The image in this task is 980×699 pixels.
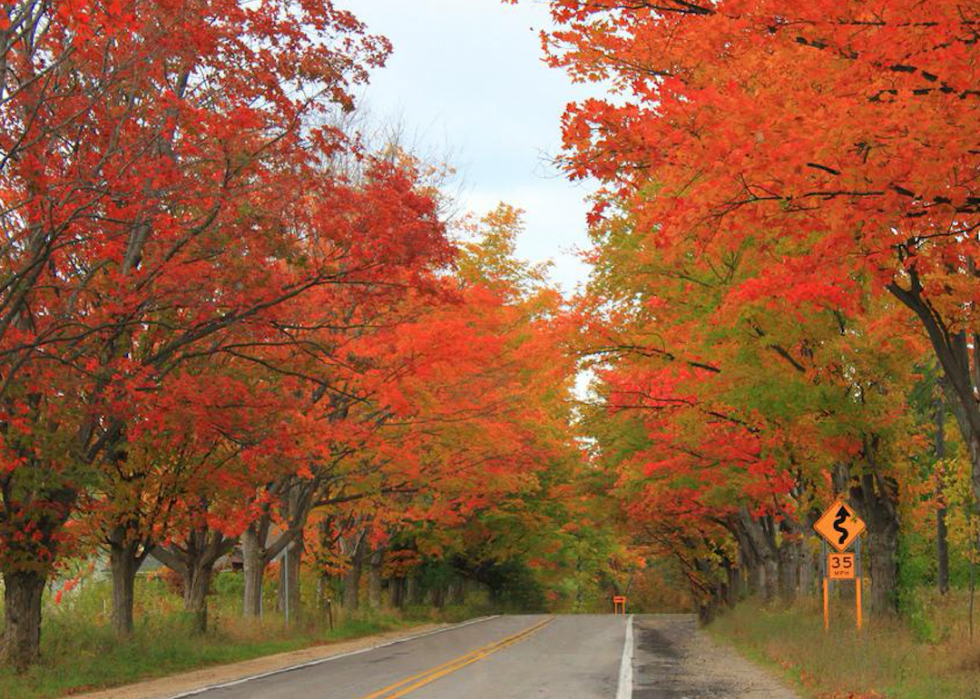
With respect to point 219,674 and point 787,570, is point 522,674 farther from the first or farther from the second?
point 787,570

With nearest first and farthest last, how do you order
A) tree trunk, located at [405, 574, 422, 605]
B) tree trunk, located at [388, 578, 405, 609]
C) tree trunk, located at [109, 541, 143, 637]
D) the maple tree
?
the maple tree, tree trunk, located at [109, 541, 143, 637], tree trunk, located at [388, 578, 405, 609], tree trunk, located at [405, 574, 422, 605]

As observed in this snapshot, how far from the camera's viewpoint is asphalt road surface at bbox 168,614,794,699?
14.5m

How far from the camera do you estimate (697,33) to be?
9375mm

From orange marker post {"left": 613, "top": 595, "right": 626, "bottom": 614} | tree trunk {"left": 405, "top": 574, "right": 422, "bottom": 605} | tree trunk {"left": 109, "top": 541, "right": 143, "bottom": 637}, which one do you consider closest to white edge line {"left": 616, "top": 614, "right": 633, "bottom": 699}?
tree trunk {"left": 109, "top": 541, "right": 143, "bottom": 637}

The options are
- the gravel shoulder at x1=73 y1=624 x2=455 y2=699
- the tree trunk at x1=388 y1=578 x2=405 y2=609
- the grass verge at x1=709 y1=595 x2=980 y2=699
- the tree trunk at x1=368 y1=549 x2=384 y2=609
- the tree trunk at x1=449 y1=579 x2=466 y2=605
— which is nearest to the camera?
the grass verge at x1=709 y1=595 x2=980 y2=699

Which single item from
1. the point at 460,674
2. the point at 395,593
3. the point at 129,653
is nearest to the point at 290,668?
the point at 129,653

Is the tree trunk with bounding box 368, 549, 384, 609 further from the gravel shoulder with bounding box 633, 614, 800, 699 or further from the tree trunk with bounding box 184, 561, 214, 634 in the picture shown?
the gravel shoulder with bounding box 633, 614, 800, 699

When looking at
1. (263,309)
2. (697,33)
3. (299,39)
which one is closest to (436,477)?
(263,309)

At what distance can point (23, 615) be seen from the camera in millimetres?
16781

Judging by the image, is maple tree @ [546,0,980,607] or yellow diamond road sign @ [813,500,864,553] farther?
yellow diamond road sign @ [813,500,864,553]

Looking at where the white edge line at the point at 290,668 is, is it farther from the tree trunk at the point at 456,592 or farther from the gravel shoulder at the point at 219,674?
the tree trunk at the point at 456,592

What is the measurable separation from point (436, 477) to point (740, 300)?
17.7 metres

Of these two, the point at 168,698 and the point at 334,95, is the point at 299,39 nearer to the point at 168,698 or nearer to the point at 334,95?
the point at 334,95

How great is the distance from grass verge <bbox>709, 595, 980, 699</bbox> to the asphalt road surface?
2.17ft
